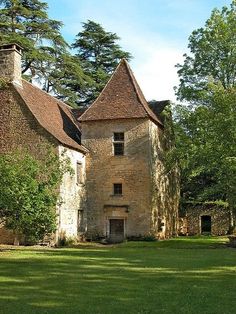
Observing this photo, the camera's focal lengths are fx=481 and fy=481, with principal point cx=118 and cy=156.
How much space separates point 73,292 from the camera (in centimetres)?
1062

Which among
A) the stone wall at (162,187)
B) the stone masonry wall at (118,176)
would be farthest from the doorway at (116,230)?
the stone wall at (162,187)

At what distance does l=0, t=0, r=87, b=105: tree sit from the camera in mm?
38000

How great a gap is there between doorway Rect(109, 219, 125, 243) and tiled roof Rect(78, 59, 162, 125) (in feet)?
21.2

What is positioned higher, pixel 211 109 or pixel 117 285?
pixel 211 109

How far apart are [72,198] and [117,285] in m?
16.9

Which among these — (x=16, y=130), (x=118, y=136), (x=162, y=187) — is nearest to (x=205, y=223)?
(x=162, y=187)

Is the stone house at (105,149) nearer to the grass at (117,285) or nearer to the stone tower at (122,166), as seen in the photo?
the stone tower at (122,166)

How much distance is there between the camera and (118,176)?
3008 centimetres

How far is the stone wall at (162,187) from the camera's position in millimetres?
30125

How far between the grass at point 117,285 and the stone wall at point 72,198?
901 centimetres

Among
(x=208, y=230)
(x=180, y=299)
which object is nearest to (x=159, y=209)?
(x=208, y=230)

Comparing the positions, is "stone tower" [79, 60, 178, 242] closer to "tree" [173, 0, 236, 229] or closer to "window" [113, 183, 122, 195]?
"window" [113, 183, 122, 195]

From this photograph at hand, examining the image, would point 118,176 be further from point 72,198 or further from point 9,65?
point 9,65

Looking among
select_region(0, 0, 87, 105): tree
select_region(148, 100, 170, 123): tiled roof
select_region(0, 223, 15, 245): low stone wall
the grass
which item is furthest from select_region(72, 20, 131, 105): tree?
the grass
